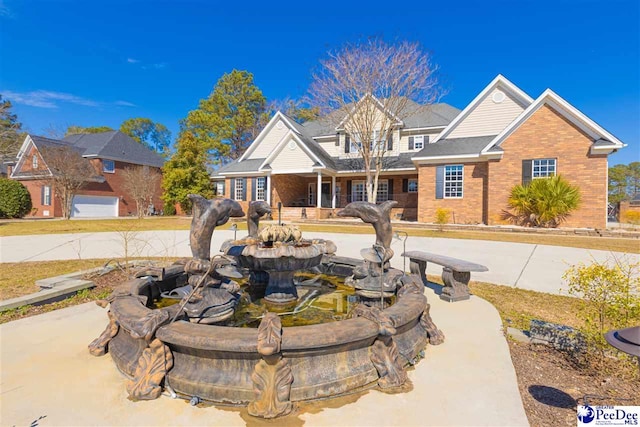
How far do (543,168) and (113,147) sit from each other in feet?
124

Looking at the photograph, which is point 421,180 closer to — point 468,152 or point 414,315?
point 468,152

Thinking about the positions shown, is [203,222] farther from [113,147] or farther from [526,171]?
[113,147]

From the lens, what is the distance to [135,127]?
57719 millimetres

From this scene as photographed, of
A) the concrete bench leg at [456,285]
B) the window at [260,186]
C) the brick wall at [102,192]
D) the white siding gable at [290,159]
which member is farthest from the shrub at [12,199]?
the concrete bench leg at [456,285]

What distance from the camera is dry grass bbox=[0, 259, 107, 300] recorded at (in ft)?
18.2

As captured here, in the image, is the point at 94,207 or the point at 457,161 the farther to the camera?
the point at 94,207

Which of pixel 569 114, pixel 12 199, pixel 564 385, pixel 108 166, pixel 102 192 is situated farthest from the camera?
pixel 108 166

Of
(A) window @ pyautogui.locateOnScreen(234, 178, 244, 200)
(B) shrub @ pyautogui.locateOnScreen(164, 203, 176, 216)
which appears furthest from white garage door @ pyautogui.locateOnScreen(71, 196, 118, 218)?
(A) window @ pyautogui.locateOnScreen(234, 178, 244, 200)

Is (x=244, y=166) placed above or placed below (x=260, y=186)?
above

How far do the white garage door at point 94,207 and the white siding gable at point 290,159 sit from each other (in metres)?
19.1

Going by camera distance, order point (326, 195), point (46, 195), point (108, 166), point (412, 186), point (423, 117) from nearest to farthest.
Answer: point (412, 186), point (423, 117), point (326, 195), point (46, 195), point (108, 166)

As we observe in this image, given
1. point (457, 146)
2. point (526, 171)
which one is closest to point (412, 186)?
point (457, 146)

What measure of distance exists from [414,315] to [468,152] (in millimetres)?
18226

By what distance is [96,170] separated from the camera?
101ft
